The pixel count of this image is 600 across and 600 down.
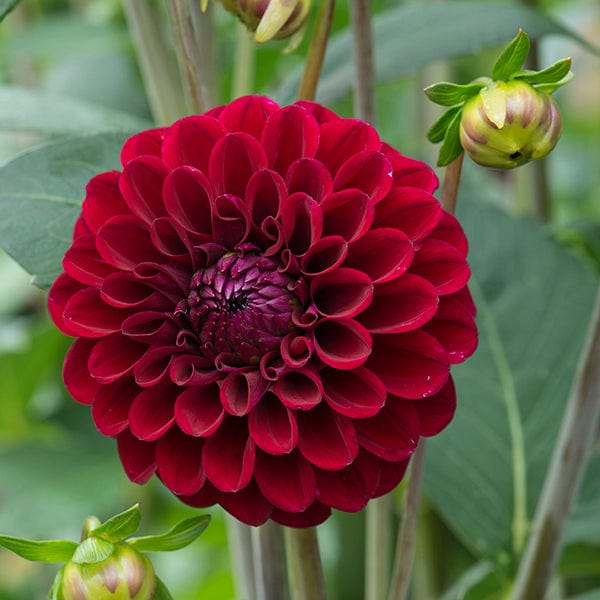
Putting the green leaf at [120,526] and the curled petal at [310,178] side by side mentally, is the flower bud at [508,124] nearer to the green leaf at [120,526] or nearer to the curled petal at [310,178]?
the curled petal at [310,178]

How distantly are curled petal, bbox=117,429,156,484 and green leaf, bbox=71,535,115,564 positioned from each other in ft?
0.07

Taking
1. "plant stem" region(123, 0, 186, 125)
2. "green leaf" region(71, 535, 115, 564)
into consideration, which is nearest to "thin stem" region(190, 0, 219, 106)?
"plant stem" region(123, 0, 186, 125)

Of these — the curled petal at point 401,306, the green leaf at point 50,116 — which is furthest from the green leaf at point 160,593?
the green leaf at point 50,116

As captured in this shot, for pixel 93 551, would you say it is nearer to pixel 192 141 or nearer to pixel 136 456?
pixel 136 456

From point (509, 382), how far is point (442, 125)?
0.89 feet

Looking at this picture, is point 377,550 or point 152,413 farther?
point 377,550

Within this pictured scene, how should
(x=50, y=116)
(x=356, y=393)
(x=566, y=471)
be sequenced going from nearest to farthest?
(x=356, y=393), (x=566, y=471), (x=50, y=116)

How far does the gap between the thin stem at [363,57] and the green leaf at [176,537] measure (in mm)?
165

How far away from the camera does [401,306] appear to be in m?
0.33

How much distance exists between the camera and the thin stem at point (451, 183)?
1.16 ft

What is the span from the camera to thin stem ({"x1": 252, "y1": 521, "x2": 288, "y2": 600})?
391 millimetres

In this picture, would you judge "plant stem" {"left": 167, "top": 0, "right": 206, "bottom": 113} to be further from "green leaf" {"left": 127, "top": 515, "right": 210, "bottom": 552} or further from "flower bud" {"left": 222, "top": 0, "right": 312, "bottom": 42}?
"green leaf" {"left": 127, "top": 515, "right": 210, "bottom": 552}

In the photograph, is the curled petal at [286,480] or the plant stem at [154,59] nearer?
the curled petal at [286,480]

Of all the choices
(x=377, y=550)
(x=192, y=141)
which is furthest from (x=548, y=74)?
(x=377, y=550)
